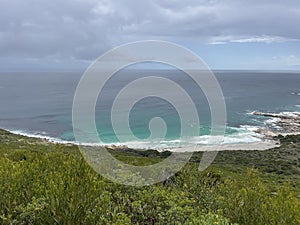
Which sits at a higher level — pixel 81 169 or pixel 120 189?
pixel 81 169

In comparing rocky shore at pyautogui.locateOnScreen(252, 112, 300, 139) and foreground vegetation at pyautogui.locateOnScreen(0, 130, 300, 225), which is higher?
foreground vegetation at pyautogui.locateOnScreen(0, 130, 300, 225)

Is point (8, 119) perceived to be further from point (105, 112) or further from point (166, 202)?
point (166, 202)

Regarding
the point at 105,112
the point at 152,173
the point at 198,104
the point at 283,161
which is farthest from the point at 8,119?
the point at 152,173

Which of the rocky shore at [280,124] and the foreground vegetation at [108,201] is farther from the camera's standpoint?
the rocky shore at [280,124]

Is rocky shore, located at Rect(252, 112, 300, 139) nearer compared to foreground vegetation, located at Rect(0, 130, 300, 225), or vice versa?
foreground vegetation, located at Rect(0, 130, 300, 225)

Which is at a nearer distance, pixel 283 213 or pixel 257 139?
pixel 283 213

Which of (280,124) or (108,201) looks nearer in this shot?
(108,201)

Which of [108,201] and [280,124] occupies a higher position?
[108,201]

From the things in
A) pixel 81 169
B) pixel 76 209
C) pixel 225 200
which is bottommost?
pixel 225 200

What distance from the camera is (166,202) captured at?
6699mm

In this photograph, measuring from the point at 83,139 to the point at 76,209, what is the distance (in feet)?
140

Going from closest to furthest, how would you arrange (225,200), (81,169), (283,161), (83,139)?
(81,169)
(225,200)
(283,161)
(83,139)

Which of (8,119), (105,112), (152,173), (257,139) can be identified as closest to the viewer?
(152,173)

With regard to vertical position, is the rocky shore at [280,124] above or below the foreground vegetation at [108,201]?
below
